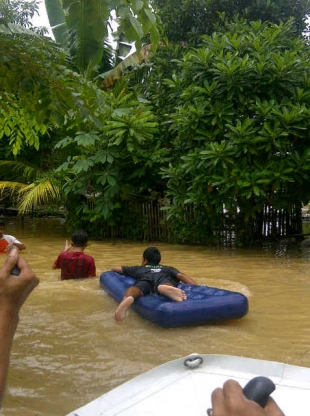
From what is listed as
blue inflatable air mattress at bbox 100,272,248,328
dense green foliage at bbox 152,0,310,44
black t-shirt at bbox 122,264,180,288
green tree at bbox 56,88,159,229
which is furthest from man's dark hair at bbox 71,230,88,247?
dense green foliage at bbox 152,0,310,44

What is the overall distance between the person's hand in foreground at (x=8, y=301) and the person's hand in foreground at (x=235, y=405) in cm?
71

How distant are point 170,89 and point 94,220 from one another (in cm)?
388

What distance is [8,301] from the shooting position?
1684 mm

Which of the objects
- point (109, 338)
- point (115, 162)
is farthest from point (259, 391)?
point (115, 162)

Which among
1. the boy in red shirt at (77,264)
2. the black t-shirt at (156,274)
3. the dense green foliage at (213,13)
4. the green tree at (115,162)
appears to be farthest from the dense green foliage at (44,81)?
the dense green foliage at (213,13)

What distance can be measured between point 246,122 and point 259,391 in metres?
8.89

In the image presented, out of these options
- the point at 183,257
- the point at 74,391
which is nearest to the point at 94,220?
the point at 183,257

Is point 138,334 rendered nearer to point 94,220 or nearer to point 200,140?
point 200,140

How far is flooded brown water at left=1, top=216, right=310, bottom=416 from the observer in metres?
4.04

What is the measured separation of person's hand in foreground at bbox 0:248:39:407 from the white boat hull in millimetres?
823

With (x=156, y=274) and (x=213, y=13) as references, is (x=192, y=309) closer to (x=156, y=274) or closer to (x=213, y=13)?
(x=156, y=274)

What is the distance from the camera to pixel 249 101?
33.8 feet

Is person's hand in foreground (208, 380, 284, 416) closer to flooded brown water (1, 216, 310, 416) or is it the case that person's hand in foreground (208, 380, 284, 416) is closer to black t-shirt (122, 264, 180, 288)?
flooded brown water (1, 216, 310, 416)

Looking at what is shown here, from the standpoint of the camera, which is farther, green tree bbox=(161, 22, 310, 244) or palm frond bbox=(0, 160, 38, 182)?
palm frond bbox=(0, 160, 38, 182)
